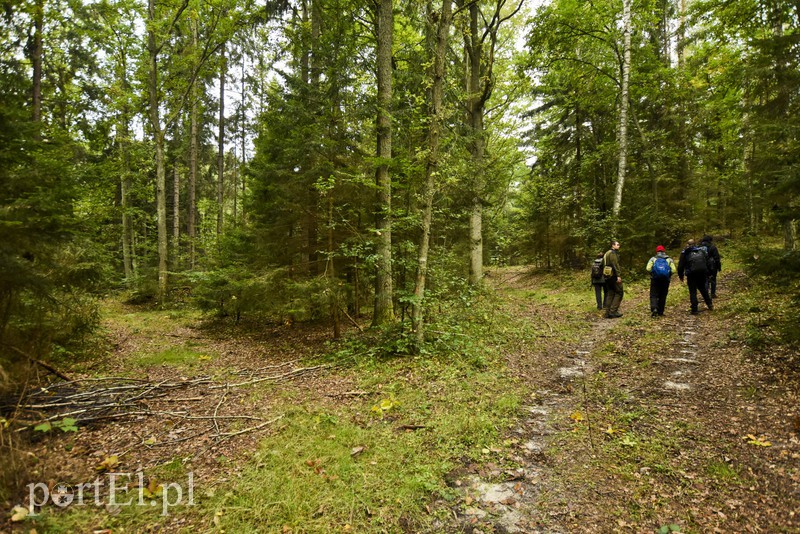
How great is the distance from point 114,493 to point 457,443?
12.4 feet

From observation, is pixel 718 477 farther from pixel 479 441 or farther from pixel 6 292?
pixel 6 292

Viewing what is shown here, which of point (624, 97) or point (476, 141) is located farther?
point (624, 97)

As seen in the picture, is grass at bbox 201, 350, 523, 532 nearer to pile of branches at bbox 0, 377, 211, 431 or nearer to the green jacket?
pile of branches at bbox 0, 377, 211, 431

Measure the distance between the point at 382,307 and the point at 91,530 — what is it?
6882 mm

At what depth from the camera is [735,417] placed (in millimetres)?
4438

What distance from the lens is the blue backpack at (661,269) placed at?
920 centimetres

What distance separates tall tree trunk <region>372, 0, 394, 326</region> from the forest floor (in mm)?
2084

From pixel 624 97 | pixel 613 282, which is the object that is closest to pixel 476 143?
pixel 613 282

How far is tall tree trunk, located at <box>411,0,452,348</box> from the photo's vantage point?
7.40 metres

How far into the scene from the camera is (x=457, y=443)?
180 inches

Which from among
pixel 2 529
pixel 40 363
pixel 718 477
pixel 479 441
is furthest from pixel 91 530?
pixel 718 477

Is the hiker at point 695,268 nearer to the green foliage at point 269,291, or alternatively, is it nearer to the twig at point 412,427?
the twig at point 412,427

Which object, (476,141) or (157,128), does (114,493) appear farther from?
(157,128)

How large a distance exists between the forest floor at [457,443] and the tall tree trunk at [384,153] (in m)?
2.08
